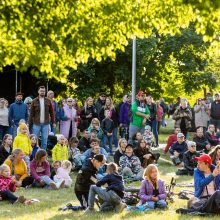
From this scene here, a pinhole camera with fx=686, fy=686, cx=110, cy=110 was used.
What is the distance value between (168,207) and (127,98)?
1092cm

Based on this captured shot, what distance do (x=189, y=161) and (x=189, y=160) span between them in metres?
0.03

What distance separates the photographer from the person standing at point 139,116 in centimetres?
2230

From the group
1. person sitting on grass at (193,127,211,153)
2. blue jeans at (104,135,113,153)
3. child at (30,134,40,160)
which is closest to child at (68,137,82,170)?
child at (30,134,40,160)

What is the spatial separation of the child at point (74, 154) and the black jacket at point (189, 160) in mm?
3077

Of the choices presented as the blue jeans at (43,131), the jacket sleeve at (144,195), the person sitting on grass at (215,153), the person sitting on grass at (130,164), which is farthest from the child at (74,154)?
the jacket sleeve at (144,195)

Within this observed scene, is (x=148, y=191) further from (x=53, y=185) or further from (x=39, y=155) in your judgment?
(x=39, y=155)

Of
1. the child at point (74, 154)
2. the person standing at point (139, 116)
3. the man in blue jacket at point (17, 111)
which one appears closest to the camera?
the child at point (74, 154)

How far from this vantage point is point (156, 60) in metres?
39.5

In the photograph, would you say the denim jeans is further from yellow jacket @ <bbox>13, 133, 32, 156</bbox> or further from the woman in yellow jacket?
yellow jacket @ <bbox>13, 133, 32, 156</bbox>

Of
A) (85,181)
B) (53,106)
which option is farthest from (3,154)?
(85,181)

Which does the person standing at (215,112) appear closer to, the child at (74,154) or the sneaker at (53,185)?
the child at (74,154)

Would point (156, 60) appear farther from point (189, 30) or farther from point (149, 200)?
point (149, 200)

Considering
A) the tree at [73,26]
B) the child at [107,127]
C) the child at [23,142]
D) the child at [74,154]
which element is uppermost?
the tree at [73,26]

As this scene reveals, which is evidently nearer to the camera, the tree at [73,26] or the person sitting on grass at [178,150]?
the tree at [73,26]
